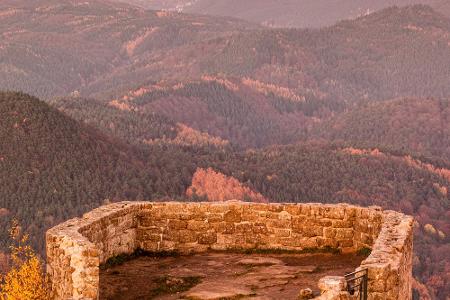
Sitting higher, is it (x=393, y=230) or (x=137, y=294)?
(x=393, y=230)

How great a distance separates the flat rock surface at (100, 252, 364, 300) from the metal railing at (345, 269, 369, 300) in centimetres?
442

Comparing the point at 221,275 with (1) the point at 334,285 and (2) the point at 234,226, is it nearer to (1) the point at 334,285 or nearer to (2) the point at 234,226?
(2) the point at 234,226

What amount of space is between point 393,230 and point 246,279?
20.9 feet

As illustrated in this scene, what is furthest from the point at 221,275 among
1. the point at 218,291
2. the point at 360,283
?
the point at 360,283

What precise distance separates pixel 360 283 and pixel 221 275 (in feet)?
36.4

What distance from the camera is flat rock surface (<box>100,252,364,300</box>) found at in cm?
3994

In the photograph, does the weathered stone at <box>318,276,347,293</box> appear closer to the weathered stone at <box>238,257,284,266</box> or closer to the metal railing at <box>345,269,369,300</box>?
the metal railing at <box>345,269,369,300</box>

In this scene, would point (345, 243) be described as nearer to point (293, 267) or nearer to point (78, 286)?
point (293, 267)

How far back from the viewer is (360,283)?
3359 cm

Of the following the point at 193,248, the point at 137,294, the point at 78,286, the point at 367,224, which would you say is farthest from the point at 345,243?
the point at 78,286

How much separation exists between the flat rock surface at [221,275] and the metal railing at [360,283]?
14.5 ft

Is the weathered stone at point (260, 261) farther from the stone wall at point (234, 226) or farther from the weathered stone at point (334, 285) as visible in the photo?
the weathered stone at point (334, 285)

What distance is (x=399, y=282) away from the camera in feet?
115

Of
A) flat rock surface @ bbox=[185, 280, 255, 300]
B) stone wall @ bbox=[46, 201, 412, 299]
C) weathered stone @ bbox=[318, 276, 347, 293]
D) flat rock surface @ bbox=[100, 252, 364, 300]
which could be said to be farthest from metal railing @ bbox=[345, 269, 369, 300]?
stone wall @ bbox=[46, 201, 412, 299]
